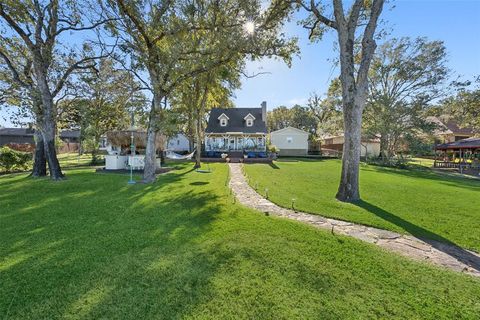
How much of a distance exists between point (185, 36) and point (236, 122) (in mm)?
21168

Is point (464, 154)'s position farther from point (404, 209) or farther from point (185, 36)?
point (185, 36)

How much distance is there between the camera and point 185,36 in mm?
12117

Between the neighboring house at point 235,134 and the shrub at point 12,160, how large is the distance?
17137mm

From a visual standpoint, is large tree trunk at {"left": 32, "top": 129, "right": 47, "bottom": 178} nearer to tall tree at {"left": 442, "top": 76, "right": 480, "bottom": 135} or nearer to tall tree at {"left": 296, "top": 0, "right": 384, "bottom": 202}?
tall tree at {"left": 296, "top": 0, "right": 384, "bottom": 202}

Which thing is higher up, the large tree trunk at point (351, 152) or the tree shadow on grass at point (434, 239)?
the large tree trunk at point (351, 152)

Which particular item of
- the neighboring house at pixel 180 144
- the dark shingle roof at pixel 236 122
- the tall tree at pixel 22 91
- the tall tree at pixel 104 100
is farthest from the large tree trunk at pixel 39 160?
the neighboring house at pixel 180 144

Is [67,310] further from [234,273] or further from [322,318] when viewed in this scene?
[322,318]

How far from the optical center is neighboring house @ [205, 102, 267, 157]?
3086cm

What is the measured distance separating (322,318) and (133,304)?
2426 millimetres

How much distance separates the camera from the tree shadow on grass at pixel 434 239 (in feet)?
14.6

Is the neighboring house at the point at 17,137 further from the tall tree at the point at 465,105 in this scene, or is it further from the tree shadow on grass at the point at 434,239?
the tall tree at the point at 465,105

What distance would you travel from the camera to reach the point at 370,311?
298cm

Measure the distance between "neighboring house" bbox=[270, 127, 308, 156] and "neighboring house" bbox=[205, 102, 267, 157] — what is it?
642cm

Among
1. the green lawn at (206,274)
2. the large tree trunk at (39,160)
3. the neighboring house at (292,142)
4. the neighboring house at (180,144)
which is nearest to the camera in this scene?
the green lawn at (206,274)
